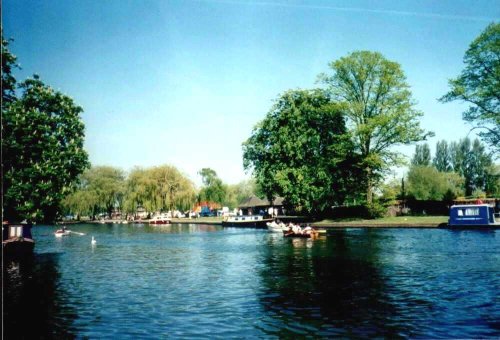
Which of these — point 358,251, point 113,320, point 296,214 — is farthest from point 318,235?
point 296,214

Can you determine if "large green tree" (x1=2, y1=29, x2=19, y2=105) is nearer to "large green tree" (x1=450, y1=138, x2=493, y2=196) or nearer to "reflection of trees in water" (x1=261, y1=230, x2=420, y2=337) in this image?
"reflection of trees in water" (x1=261, y1=230, x2=420, y2=337)

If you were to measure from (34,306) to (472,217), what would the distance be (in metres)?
49.4

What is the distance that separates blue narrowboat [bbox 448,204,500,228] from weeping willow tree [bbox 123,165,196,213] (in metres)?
66.3

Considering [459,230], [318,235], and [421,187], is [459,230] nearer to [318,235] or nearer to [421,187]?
[318,235]

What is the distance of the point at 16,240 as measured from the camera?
34.0m

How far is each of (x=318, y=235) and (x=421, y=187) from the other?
2988 inches

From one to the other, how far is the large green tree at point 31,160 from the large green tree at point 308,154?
37.9 metres

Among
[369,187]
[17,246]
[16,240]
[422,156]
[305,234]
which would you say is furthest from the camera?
[422,156]

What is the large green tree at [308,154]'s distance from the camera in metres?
64.1

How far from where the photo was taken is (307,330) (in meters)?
12.9

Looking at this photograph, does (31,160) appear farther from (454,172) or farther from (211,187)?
(211,187)

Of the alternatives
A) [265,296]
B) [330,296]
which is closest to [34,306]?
[265,296]

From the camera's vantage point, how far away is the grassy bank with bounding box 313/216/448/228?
53.8 metres

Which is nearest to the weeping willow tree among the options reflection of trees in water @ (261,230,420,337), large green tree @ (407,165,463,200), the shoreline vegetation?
the shoreline vegetation
